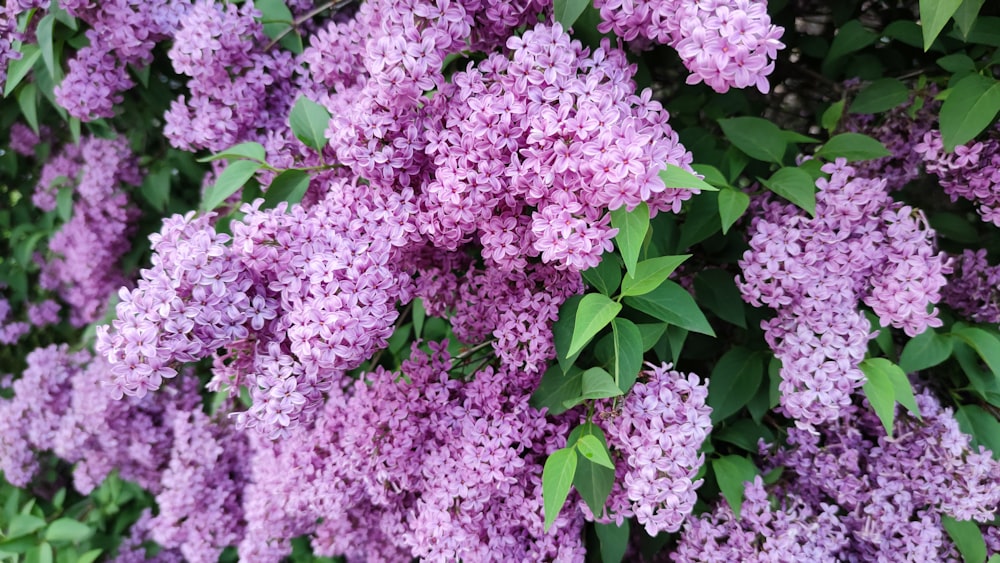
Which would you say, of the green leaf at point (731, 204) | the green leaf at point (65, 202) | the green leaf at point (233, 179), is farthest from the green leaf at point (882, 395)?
the green leaf at point (65, 202)

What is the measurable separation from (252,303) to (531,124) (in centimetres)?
62

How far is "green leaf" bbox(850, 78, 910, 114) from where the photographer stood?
153 cm

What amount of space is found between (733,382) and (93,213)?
2.35 m

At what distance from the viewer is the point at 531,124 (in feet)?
3.67

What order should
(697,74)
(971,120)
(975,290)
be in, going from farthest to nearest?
(975,290) < (971,120) < (697,74)

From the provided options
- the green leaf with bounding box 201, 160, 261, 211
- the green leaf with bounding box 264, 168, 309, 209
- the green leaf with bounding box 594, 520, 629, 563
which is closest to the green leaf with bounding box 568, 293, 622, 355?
the green leaf with bounding box 594, 520, 629, 563

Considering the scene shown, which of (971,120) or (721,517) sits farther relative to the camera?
(721,517)

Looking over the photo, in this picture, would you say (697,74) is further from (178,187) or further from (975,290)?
(178,187)

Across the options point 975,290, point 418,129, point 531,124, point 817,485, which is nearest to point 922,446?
point 817,485

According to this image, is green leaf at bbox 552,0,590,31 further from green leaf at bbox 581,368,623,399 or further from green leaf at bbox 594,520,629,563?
green leaf at bbox 594,520,629,563

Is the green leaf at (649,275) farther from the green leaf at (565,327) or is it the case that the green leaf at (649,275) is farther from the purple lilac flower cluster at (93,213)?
the purple lilac flower cluster at (93,213)

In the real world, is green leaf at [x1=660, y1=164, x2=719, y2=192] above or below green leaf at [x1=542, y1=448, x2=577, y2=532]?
above

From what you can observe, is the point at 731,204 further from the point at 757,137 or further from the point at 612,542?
the point at 612,542

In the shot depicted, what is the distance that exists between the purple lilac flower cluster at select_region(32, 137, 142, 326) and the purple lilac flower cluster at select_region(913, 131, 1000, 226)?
8.30 feet
